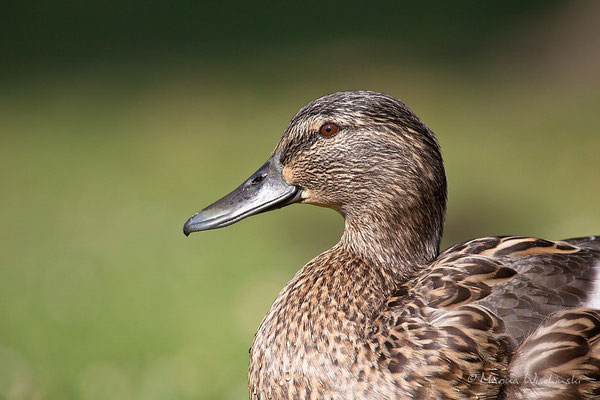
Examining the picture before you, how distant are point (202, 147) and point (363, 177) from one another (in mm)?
5547

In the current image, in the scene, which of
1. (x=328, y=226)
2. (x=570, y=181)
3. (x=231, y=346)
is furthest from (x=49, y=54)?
(x=231, y=346)

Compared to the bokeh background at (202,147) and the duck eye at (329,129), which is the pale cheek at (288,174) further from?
the bokeh background at (202,147)

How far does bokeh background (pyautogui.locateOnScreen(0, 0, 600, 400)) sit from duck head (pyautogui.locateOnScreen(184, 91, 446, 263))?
49.6 inches

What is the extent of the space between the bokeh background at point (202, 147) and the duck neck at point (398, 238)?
4.23 ft

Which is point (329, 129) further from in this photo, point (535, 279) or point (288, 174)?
point (535, 279)

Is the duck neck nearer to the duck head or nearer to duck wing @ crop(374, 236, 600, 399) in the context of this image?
the duck head

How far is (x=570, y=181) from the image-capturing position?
21.4 feet

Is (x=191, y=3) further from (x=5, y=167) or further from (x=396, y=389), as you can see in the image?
(x=396, y=389)

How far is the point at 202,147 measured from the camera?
7828 mm

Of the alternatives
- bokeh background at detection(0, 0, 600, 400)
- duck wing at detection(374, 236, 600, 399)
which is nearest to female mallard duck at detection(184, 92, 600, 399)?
duck wing at detection(374, 236, 600, 399)

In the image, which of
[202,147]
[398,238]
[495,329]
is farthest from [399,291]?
[202,147]

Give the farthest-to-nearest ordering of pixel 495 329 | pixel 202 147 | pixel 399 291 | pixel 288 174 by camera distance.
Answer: pixel 202 147 < pixel 288 174 < pixel 399 291 < pixel 495 329

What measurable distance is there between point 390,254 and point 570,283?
1.68 feet

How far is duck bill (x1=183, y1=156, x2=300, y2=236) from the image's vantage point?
244cm
